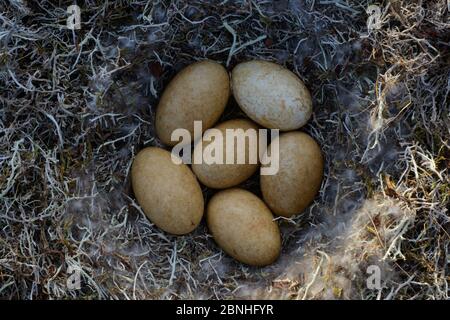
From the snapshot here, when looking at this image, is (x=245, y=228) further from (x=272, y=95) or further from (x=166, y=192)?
(x=272, y=95)

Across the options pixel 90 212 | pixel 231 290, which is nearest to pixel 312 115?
pixel 231 290

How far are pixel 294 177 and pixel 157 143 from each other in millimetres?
425

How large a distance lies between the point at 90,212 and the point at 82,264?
153mm

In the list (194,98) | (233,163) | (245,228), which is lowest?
(245,228)

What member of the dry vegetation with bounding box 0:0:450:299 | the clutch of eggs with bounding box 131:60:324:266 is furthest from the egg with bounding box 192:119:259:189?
the dry vegetation with bounding box 0:0:450:299

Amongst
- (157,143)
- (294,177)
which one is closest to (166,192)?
(157,143)

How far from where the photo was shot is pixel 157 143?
1980 millimetres

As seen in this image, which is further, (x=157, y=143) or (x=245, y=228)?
(x=157, y=143)

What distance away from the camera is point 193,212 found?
1.86m

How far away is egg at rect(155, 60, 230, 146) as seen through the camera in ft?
6.20

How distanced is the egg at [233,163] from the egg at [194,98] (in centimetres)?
6

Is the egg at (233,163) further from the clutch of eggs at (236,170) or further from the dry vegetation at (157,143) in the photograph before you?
the dry vegetation at (157,143)

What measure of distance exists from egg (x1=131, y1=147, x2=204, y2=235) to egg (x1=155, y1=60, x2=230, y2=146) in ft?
0.33

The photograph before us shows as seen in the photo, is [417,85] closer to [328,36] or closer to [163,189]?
[328,36]
